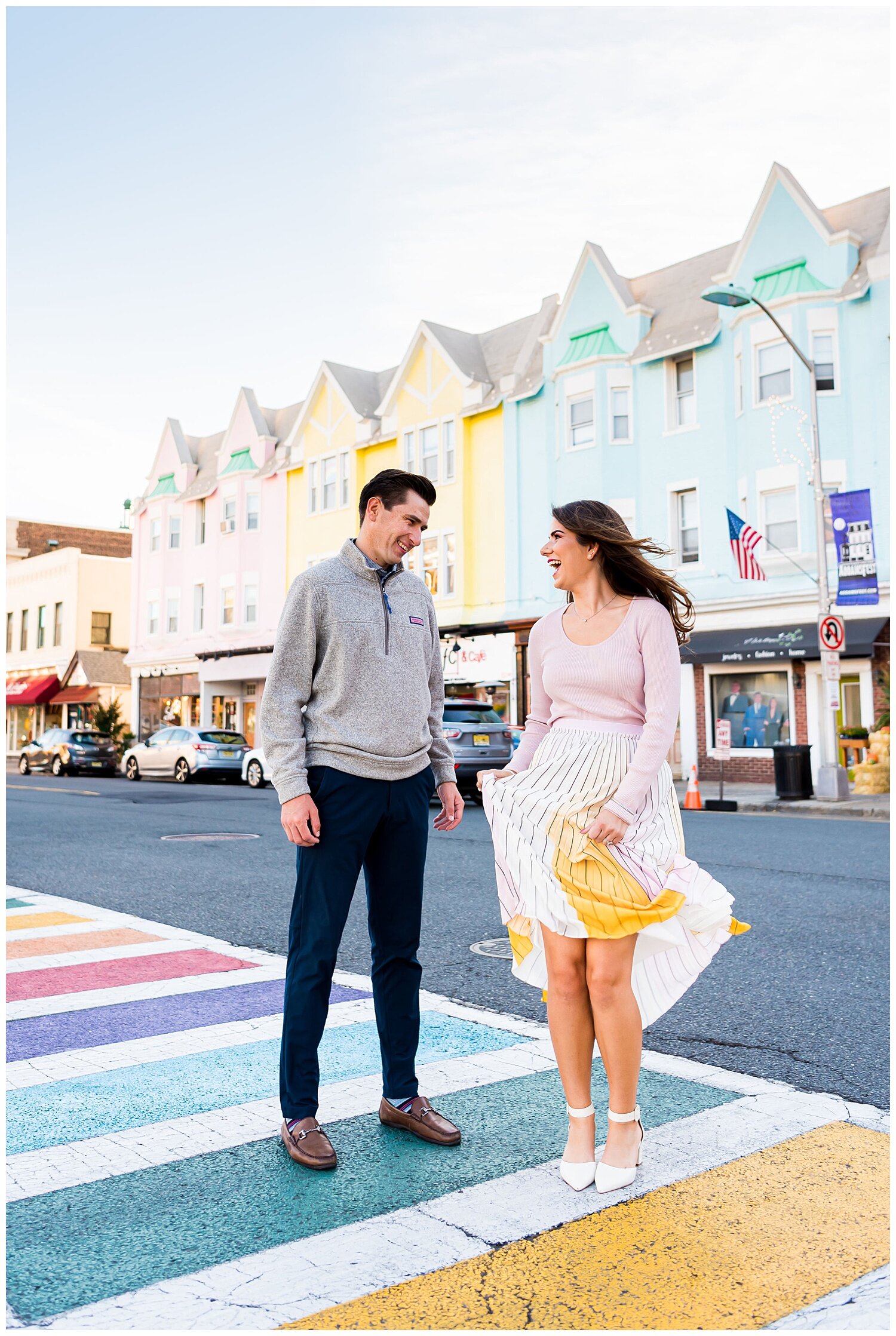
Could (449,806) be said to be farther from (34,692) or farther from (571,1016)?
(34,692)

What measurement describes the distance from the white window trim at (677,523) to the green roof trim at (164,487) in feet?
75.8

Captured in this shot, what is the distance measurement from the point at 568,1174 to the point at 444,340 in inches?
1223

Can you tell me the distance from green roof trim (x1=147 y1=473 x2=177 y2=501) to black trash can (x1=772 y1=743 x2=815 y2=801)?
29724 millimetres

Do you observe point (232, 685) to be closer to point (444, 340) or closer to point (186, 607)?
point (186, 607)

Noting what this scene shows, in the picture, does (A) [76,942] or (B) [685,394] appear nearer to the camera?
(A) [76,942]

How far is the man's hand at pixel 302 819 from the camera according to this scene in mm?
3486

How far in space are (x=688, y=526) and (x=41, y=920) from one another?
20649 mm

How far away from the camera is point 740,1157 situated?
3424 mm

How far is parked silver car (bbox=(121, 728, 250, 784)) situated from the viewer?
89.4 ft

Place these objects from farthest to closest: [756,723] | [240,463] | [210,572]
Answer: [210,572] → [240,463] → [756,723]

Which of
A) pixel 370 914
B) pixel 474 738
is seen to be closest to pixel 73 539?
pixel 474 738

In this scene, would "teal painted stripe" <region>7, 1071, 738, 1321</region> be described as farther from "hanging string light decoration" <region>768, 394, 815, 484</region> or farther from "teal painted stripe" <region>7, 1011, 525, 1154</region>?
"hanging string light decoration" <region>768, 394, 815, 484</region>

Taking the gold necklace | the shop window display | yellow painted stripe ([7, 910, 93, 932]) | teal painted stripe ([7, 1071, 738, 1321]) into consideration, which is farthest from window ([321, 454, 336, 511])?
teal painted stripe ([7, 1071, 738, 1321])

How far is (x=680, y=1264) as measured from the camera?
8.98 ft
